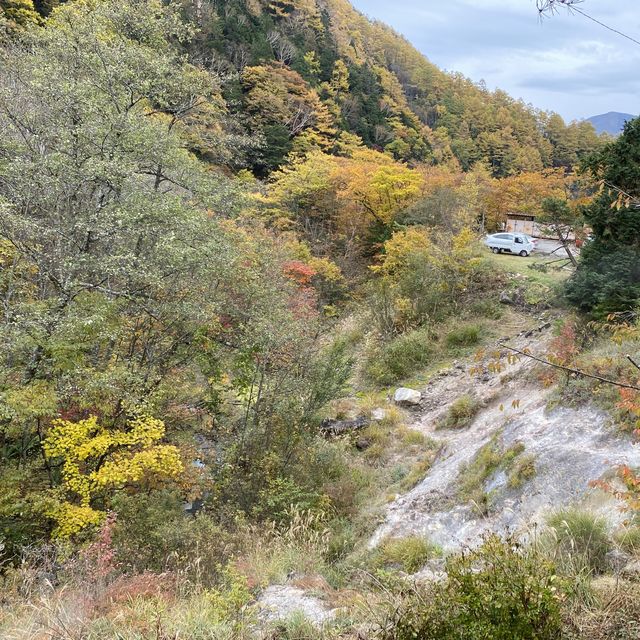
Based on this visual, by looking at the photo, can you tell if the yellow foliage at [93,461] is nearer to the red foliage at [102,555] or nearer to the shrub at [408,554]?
the red foliage at [102,555]

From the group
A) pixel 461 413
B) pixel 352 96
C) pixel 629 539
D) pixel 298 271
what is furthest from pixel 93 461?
pixel 352 96

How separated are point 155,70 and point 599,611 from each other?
10710 mm

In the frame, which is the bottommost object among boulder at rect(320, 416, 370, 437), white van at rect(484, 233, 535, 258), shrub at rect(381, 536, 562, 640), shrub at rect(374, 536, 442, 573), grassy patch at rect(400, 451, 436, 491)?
boulder at rect(320, 416, 370, 437)

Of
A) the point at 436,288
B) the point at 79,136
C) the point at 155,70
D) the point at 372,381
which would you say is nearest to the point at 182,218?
the point at 79,136

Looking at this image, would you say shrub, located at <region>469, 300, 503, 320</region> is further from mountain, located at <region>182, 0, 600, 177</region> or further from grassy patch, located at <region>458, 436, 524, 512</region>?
mountain, located at <region>182, 0, 600, 177</region>

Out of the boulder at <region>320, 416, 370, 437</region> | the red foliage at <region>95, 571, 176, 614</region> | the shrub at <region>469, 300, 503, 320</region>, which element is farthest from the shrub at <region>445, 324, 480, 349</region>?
the red foliage at <region>95, 571, 176, 614</region>

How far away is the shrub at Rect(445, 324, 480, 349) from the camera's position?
1280cm

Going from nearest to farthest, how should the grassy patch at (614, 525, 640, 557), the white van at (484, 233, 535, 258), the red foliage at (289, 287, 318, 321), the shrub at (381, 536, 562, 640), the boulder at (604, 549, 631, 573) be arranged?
the shrub at (381, 536, 562, 640)
the boulder at (604, 549, 631, 573)
the grassy patch at (614, 525, 640, 557)
the red foliage at (289, 287, 318, 321)
the white van at (484, 233, 535, 258)

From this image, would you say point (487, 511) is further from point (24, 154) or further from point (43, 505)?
point (24, 154)

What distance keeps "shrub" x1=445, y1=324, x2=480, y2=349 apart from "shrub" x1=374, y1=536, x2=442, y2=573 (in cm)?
836

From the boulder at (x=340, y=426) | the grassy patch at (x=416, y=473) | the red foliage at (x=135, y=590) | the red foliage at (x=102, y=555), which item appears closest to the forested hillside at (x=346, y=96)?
the boulder at (x=340, y=426)

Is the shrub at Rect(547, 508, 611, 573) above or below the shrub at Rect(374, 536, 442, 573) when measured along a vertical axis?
above

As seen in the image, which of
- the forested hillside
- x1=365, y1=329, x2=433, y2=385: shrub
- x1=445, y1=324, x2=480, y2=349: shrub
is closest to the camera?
x1=365, y1=329, x2=433, y2=385: shrub

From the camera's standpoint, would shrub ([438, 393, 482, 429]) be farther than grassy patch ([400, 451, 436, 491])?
Yes
